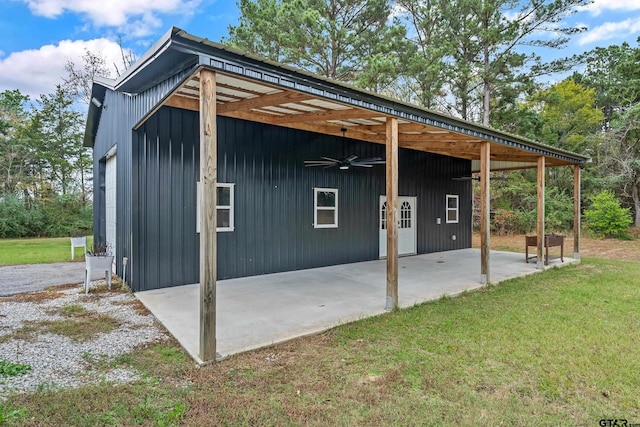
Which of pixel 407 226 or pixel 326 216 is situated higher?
pixel 326 216

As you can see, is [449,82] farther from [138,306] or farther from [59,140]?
[59,140]

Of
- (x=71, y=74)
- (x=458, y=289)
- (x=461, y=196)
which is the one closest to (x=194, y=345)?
(x=458, y=289)

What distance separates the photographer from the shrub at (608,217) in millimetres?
13508

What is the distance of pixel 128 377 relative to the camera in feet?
8.98

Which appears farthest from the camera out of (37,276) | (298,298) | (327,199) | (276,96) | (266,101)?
(327,199)

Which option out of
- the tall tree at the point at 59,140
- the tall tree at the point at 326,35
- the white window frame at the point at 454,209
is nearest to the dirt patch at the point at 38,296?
the white window frame at the point at 454,209

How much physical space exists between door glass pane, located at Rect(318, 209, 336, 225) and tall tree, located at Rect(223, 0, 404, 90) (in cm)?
633

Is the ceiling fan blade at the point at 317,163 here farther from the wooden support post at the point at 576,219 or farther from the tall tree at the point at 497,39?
the tall tree at the point at 497,39

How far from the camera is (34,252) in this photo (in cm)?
1009

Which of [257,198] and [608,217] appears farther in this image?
[608,217]

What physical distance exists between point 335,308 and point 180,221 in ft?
9.66

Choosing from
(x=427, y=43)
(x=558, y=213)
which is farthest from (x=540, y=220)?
(x=427, y=43)

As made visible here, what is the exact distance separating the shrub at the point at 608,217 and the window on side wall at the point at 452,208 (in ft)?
23.9

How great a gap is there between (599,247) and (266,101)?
12387 mm
